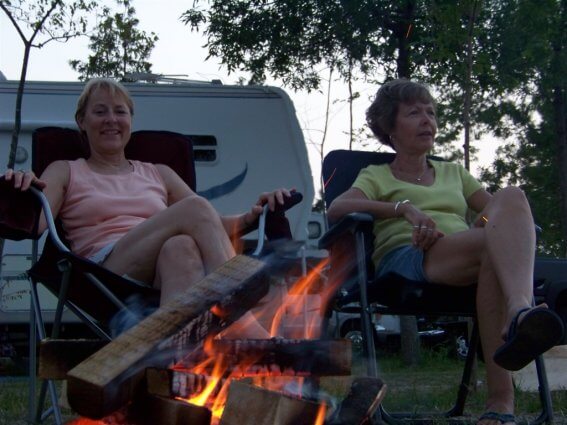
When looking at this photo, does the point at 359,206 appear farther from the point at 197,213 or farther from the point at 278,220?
the point at 197,213

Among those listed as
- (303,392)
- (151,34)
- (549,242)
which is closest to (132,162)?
(303,392)

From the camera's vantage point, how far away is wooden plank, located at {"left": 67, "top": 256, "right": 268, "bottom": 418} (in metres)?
1.82

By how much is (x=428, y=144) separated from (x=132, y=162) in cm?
110

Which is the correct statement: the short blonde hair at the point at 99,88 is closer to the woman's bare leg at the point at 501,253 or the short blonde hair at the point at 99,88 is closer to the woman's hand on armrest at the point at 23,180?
the woman's hand on armrest at the point at 23,180

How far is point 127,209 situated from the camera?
312 centimetres

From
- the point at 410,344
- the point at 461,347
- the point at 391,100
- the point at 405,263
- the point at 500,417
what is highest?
the point at 391,100

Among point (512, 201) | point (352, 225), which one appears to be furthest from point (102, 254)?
point (512, 201)

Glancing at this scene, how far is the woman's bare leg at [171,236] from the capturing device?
256 cm

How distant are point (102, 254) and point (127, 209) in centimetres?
27

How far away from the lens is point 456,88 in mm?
7352

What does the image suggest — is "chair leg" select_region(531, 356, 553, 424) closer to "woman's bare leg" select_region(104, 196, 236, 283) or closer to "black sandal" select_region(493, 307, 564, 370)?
"black sandal" select_region(493, 307, 564, 370)

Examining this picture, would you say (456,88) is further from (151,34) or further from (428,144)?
(151,34)

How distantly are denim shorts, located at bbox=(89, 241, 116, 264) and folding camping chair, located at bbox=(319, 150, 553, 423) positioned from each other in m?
0.69

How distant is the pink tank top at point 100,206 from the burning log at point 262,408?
47.2 inches
